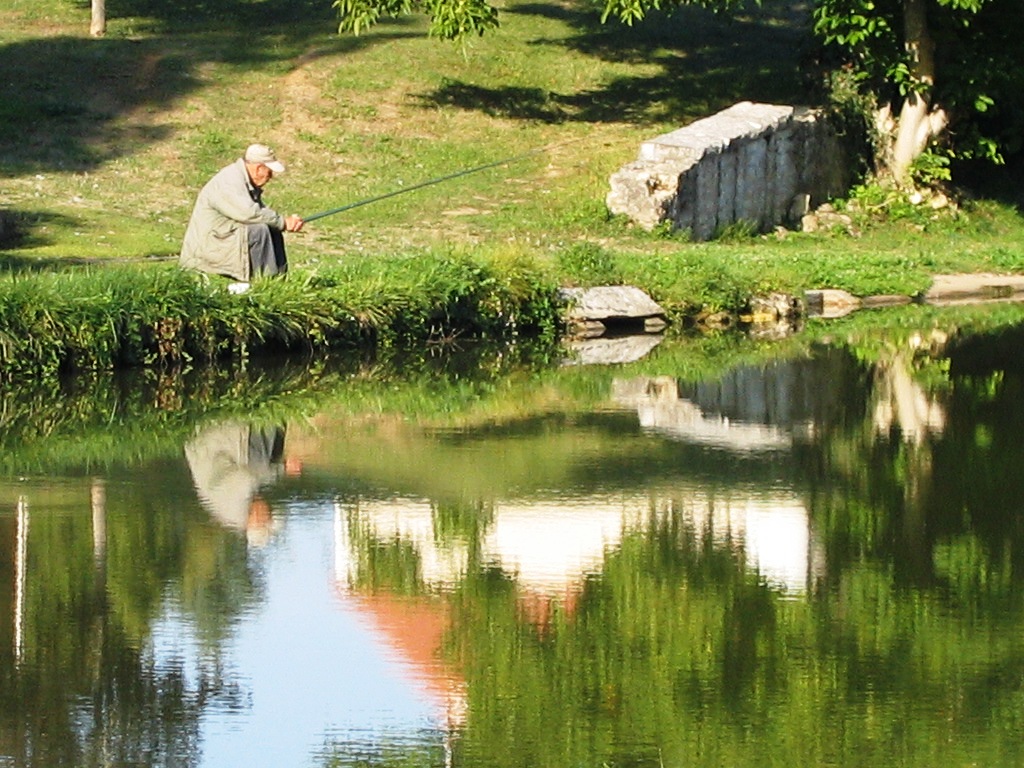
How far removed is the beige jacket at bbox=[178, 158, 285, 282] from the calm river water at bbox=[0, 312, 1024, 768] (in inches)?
81.1

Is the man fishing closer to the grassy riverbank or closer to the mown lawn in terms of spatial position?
the grassy riverbank

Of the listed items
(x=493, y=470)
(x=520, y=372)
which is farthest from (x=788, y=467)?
(x=520, y=372)

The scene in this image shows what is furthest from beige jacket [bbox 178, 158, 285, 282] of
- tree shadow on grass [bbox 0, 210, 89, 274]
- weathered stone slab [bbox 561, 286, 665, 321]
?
weathered stone slab [bbox 561, 286, 665, 321]

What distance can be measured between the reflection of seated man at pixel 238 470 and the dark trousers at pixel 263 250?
387 cm

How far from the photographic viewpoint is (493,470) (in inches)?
493

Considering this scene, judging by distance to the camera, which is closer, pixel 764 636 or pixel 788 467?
pixel 764 636

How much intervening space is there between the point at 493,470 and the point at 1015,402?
471 centimetres

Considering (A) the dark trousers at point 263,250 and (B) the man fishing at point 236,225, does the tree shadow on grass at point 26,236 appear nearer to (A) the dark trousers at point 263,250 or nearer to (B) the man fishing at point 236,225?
(B) the man fishing at point 236,225

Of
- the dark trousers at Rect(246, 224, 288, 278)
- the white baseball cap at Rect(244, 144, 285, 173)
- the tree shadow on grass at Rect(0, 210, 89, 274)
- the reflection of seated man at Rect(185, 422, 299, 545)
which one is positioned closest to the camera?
the reflection of seated man at Rect(185, 422, 299, 545)

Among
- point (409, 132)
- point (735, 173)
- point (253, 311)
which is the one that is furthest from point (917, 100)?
point (253, 311)

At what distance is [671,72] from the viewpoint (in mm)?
36844

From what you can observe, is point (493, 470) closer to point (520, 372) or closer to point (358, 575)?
point (358, 575)

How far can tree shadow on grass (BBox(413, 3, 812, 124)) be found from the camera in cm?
3394

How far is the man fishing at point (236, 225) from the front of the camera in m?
17.5
